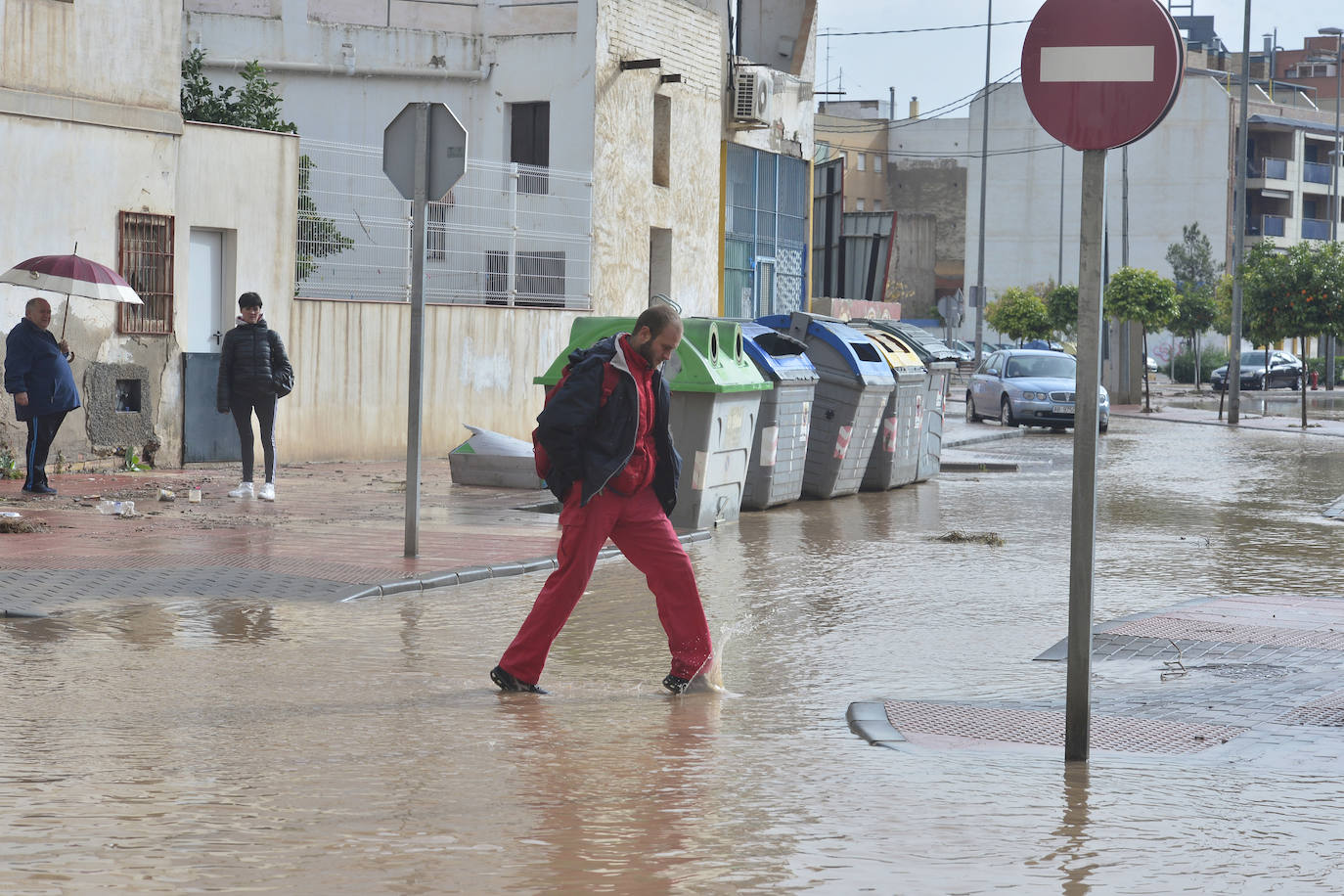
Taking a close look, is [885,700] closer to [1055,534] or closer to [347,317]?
[1055,534]

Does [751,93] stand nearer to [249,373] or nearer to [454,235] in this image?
[454,235]

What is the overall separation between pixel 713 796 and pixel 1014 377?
27946 millimetres

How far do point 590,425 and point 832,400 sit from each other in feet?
32.4

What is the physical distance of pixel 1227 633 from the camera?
28.8 ft

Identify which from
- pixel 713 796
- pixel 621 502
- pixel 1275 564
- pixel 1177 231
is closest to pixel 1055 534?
pixel 1275 564

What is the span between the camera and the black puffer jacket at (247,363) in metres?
14.4

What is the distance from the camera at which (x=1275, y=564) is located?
1231 centimetres

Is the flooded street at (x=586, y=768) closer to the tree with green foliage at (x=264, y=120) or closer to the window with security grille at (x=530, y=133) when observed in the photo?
the tree with green foliage at (x=264, y=120)

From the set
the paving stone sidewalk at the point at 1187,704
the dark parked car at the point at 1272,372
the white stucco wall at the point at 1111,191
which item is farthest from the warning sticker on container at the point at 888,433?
the white stucco wall at the point at 1111,191

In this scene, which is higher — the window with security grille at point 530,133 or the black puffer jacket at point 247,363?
the window with security grille at point 530,133

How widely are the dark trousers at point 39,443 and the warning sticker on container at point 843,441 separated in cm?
701

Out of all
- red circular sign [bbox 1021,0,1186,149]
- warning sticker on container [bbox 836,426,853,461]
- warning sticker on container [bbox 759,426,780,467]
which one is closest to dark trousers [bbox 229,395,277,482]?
warning sticker on container [bbox 759,426,780,467]

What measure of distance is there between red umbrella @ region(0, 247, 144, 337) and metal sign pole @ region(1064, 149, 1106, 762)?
1051 cm

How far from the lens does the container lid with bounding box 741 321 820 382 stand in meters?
15.0
